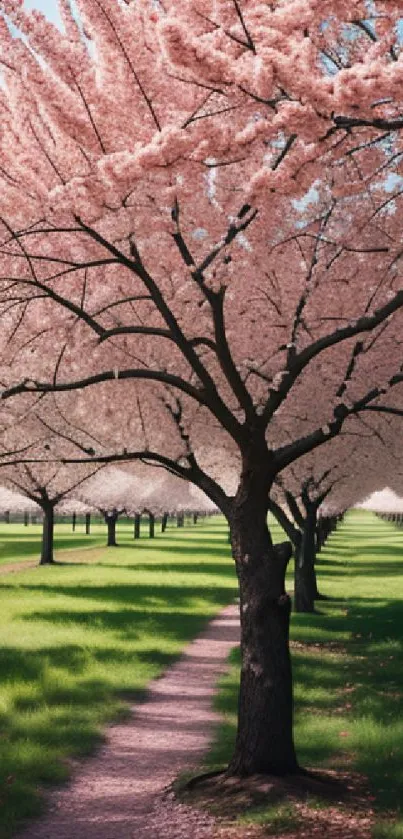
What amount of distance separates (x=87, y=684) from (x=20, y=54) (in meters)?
11.1

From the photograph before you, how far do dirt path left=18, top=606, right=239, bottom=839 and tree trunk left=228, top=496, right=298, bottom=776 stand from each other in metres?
1.09

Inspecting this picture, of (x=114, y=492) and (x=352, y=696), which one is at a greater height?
(x=114, y=492)

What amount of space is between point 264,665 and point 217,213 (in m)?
6.19

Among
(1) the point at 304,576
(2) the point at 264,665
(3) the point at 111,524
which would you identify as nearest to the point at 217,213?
(2) the point at 264,665

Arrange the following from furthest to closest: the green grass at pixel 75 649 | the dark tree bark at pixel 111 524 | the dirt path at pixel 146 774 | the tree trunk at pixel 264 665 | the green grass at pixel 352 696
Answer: the dark tree bark at pixel 111 524, the green grass at pixel 75 649, the green grass at pixel 352 696, the tree trunk at pixel 264 665, the dirt path at pixel 146 774

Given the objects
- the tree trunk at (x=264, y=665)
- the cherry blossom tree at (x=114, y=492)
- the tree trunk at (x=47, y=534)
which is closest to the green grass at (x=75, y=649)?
the tree trunk at (x=264, y=665)

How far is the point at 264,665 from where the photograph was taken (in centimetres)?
1016

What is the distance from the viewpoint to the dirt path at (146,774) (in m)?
8.90

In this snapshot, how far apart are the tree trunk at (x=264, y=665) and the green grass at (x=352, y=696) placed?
1.14 metres

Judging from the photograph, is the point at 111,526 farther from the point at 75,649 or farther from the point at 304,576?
the point at 75,649

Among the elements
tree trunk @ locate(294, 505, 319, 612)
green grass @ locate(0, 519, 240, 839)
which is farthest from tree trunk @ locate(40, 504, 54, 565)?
tree trunk @ locate(294, 505, 319, 612)

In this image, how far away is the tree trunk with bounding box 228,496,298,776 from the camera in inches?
396

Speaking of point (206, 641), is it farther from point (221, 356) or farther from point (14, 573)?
point (14, 573)

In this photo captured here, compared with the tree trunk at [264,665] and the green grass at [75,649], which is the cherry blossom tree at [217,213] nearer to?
the tree trunk at [264,665]
